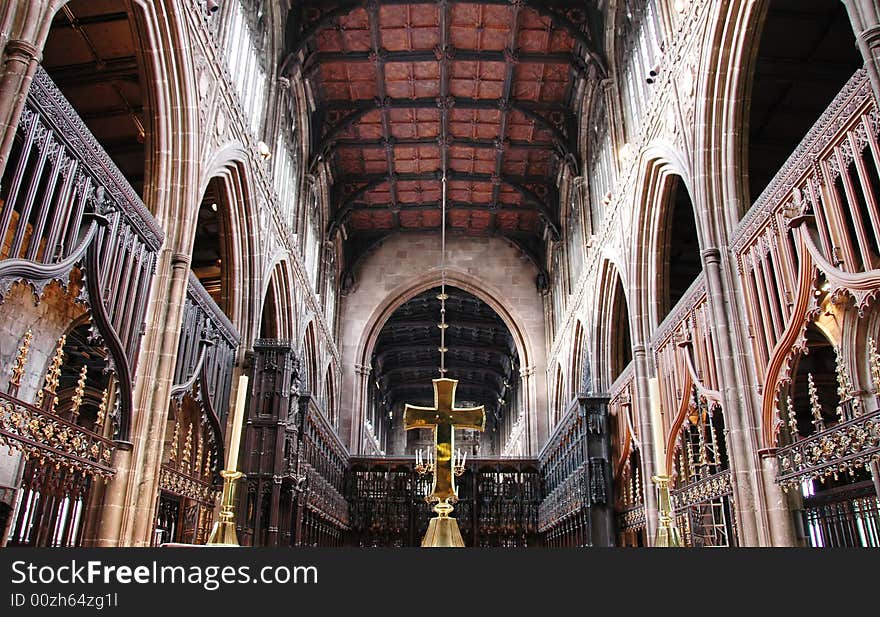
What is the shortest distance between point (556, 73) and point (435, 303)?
554 inches

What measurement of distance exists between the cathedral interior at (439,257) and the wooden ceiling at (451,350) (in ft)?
17.7

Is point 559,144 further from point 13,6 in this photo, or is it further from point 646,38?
point 13,6

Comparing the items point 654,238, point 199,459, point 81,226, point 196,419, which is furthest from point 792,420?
point 196,419

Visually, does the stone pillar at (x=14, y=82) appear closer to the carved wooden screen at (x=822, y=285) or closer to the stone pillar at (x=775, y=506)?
the carved wooden screen at (x=822, y=285)

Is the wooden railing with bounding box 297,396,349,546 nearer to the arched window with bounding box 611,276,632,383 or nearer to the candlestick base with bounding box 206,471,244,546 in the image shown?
the arched window with bounding box 611,276,632,383

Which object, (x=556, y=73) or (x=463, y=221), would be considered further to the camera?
(x=463, y=221)

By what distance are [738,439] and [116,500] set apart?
7315 mm

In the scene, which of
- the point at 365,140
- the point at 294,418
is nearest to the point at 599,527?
the point at 294,418

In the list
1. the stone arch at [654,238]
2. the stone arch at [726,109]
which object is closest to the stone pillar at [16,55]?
the stone arch at [726,109]

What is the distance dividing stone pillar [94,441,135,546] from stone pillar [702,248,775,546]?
695cm

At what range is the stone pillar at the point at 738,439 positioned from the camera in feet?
26.5

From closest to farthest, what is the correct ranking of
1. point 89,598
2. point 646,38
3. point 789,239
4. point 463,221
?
point 89,598 → point 789,239 → point 646,38 → point 463,221

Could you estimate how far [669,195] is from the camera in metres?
12.7

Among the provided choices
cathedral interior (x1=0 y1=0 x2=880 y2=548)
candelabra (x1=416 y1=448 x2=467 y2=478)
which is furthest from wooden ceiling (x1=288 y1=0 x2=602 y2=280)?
candelabra (x1=416 y1=448 x2=467 y2=478)
